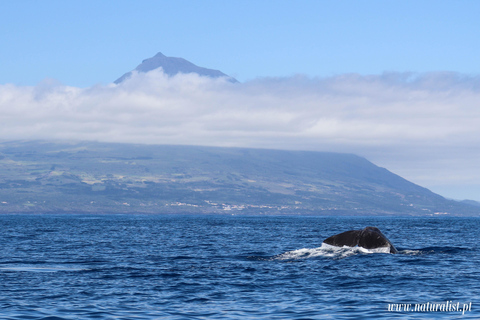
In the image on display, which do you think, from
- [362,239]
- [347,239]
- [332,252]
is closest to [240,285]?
[347,239]

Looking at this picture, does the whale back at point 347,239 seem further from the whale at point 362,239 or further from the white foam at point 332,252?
the white foam at point 332,252

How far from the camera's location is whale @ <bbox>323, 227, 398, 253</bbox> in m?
36.7

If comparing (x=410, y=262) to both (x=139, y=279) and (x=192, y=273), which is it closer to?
(x=192, y=273)

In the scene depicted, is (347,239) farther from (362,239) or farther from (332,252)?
(332,252)

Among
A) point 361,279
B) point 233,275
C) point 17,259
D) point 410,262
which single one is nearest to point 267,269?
point 233,275

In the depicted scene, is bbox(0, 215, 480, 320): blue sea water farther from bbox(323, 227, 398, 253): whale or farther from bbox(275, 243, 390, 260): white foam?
bbox(323, 227, 398, 253): whale

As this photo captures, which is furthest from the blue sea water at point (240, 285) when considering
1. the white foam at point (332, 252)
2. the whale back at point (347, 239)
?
the whale back at point (347, 239)

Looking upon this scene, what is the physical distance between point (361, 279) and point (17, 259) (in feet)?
71.3

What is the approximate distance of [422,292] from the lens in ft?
80.4

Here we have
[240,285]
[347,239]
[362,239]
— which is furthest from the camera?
[362,239]

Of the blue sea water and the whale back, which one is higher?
the whale back

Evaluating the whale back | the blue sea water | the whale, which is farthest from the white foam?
the whale back

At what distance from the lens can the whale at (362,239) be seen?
3672 cm

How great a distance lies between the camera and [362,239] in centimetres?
3716
